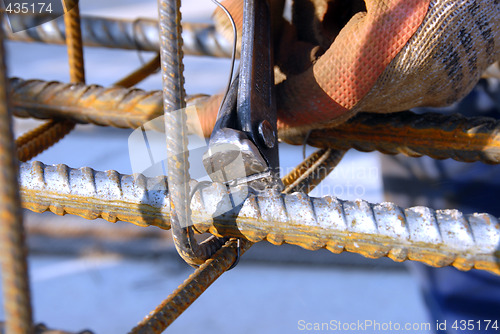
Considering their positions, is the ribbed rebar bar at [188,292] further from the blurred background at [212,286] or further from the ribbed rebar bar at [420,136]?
the blurred background at [212,286]

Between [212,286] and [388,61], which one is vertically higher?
[388,61]

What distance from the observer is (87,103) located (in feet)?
2.89

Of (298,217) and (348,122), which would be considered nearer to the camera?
(298,217)

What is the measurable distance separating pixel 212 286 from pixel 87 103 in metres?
0.93

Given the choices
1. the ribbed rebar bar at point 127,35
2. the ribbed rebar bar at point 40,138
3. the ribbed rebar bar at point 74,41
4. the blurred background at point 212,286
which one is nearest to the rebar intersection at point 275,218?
the ribbed rebar bar at point 40,138

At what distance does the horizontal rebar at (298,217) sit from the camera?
476mm

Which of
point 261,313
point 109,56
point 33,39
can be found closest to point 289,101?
point 33,39

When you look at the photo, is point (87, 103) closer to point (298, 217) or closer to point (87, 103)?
point (87, 103)

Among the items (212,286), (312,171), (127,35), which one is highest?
(127,35)

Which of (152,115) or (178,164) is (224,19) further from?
(178,164)

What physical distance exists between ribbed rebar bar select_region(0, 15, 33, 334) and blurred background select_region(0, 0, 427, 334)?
108 centimetres

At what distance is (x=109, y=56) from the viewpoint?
2.75 metres

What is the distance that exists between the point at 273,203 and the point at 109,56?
244cm

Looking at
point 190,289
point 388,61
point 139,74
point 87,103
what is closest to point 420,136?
point 388,61
